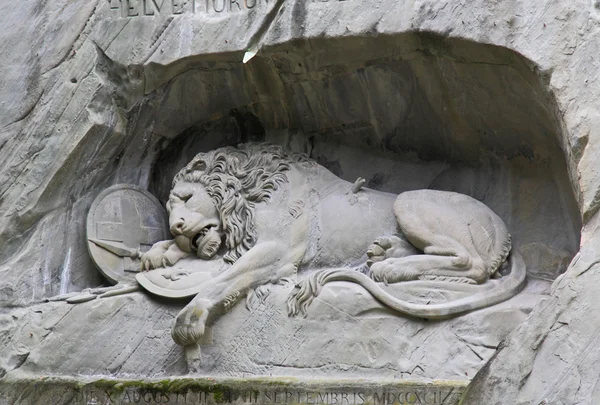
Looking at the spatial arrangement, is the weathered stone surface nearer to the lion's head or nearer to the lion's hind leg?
the lion's hind leg

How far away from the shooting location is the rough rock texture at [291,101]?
20.6 feet

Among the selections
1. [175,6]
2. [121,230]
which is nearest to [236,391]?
[121,230]

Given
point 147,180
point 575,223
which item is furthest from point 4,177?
point 575,223

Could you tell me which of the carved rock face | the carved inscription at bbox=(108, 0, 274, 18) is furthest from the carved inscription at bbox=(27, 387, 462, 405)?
the carved inscription at bbox=(108, 0, 274, 18)

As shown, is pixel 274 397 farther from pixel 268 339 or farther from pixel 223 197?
pixel 223 197

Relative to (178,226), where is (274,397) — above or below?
below

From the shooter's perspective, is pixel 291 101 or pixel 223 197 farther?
pixel 291 101

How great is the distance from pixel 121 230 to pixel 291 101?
118 cm

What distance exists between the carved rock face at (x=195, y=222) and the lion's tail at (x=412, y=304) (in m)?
0.62

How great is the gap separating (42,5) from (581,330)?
3593mm

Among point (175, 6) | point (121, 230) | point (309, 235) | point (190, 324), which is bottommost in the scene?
point (190, 324)

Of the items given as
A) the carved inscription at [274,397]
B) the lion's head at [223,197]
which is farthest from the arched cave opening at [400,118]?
the carved inscription at [274,397]

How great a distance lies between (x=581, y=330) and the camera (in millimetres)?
5531

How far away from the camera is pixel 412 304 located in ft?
20.4
